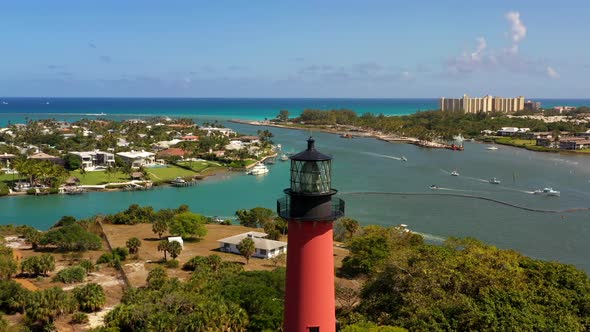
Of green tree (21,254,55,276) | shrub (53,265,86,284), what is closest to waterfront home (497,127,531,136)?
shrub (53,265,86,284)

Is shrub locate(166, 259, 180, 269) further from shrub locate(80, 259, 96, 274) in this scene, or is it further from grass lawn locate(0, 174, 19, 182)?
grass lawn locate(0, 174, 19, 182)

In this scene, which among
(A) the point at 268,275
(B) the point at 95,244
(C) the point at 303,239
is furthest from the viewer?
(B) the point at 95,244

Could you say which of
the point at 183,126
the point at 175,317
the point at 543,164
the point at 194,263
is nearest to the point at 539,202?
the point at 543,164

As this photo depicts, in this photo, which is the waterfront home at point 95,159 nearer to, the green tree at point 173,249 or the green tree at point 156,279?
the green tree at point 173,249

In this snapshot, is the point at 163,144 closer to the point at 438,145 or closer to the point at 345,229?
the point at 438,145

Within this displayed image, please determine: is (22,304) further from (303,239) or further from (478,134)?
(478,134)

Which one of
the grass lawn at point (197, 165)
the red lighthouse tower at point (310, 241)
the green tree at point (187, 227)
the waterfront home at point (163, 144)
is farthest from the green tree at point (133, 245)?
the waterfront home at point (163, 144)
